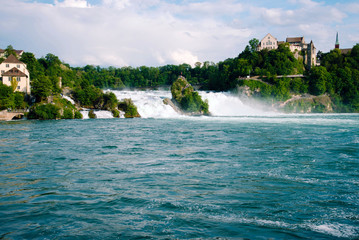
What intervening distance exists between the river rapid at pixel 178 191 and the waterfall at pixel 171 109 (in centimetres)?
2810

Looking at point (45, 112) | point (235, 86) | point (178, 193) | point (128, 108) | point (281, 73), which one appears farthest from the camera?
point (281, 73)

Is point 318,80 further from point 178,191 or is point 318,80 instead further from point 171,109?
point 178,191

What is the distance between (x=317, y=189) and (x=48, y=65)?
76.9 metres

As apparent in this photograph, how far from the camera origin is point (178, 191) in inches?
378

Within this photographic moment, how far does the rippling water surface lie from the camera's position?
22.3 ft

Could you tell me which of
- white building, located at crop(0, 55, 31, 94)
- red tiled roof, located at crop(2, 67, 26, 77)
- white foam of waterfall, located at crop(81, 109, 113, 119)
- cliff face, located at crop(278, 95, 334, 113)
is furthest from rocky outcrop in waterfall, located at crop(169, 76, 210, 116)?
cliff face, located at crop(278, 95, 334, 113)

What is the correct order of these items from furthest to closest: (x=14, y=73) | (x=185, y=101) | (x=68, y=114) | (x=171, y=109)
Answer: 1. (x=185, y=101)
2. (x=171, y=109)
3. (x=14, y=73)
4. (x=68, y=114)

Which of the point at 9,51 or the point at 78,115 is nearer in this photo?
the point at 78,115

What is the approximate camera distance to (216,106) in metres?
54.6

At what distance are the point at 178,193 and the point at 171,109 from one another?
128ft

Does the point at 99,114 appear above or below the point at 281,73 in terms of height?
below

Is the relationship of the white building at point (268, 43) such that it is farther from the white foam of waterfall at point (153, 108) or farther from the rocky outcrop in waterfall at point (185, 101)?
the white foam of waterfall at point (153, 108)

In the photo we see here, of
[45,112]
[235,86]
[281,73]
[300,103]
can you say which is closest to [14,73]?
[45,112]

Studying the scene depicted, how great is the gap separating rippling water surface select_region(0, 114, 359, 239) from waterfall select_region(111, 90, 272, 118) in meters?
28.9
